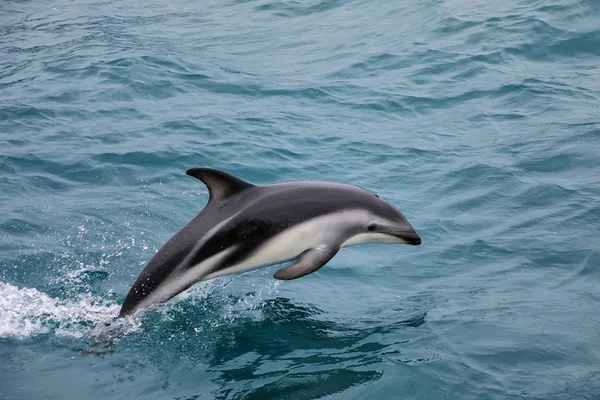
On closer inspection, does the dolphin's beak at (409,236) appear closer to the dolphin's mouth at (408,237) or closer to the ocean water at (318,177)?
the dolphin's mouth at (408,237)

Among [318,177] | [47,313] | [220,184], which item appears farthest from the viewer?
[318,177]

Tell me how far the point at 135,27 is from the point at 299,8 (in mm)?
4433

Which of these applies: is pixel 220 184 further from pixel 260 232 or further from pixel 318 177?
pixel 318 177

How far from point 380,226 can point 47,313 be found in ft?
10.5

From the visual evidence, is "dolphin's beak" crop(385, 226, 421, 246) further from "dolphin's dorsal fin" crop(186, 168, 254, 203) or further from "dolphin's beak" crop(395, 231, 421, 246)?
"dolphin's dorsal fin" crop(186, 168, 254, 203)

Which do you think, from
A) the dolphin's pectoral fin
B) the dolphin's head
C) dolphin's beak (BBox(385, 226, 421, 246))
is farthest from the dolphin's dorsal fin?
dolphin's beak (BBox(385, 226, 421, 246))

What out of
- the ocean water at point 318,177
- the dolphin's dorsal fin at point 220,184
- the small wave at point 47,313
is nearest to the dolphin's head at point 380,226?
the ocean water at point 318,177

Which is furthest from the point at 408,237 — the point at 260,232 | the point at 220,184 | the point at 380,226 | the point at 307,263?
the point at 220,184

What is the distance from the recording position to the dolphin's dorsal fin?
726 cm

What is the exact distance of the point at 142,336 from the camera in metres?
7.42

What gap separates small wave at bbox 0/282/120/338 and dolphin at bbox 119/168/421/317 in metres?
0.55

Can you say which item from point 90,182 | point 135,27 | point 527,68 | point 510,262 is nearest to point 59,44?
point 135,27

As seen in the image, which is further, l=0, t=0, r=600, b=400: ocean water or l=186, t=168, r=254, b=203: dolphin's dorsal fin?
l=186, t=168, r=254, b=203: dolphin's dorsal fin

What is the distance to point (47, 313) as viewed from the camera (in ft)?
25.8
